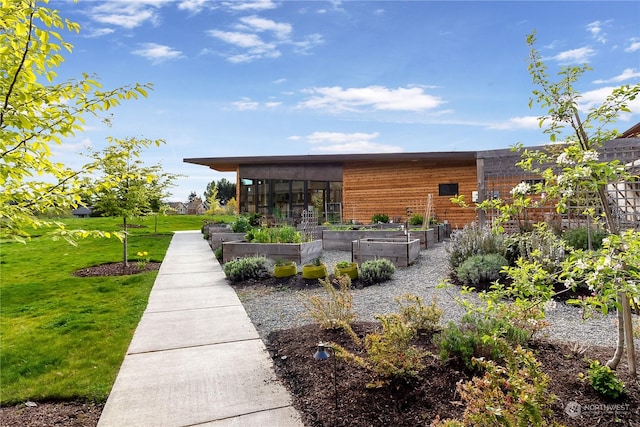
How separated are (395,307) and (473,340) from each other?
7.13 feet

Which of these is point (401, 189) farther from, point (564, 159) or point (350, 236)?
point (564, 159)

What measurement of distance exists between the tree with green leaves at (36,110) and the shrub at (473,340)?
265cm

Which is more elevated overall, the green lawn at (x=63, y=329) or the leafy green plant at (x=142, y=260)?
the leafy green plant at (x=142, y=260)

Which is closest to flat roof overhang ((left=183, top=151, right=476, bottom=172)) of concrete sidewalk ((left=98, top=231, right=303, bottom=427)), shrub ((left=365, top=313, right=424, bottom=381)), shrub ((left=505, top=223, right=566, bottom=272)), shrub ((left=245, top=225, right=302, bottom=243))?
shrub ((left=245, top=225, right=302, bottom=243))

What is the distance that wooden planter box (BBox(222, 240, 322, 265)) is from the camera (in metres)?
8.67

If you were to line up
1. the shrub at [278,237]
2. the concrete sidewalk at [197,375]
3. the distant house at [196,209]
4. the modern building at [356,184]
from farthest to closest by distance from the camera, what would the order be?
the distant house at [196,209] < the modern building at [356,184] < the shrub at [278,237] < the concrete sidewalk at [197,375]

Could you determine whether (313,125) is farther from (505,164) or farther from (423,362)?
(423,362)

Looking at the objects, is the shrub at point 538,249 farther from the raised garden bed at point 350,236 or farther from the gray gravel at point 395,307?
the raised garden bed at point 350,236

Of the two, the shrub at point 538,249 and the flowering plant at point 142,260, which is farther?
the flowering plant at point 142,260

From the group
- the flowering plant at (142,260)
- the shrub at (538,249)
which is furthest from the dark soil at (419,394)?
the flowering plant at (142,260)

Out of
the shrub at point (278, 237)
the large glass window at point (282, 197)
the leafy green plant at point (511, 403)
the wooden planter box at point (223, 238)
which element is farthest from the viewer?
the large glass window at point (282, 197)

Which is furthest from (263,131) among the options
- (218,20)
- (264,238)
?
(218,20)

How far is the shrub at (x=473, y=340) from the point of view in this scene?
2.75 m

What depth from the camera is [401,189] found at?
60.7 ft
